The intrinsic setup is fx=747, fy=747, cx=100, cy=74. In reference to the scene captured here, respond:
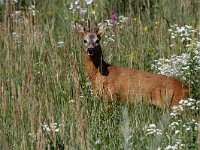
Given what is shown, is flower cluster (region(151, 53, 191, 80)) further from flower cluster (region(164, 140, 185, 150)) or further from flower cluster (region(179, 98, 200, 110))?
flower cluster (region(164, 140, 185, 150))

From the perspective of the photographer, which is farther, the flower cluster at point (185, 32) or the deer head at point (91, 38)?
the deer head at point (91, 38)

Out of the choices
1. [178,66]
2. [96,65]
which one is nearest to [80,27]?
[96,65]

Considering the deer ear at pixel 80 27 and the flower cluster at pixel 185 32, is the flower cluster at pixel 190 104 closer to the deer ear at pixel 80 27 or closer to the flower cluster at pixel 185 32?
the flower cluster at pixel 185 32

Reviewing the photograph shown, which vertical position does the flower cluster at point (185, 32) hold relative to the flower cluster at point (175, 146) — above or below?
above

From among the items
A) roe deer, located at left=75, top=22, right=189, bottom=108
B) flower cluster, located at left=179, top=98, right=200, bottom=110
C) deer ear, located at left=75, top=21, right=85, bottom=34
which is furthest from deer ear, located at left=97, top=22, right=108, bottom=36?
flower cluster, located at left=179, top=98, right=200, bottom=110

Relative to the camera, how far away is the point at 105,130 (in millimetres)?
5637

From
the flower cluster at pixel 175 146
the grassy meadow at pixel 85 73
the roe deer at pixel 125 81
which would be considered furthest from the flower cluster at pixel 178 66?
the flower cluster at pixel 175 146

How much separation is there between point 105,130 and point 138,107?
722 mm

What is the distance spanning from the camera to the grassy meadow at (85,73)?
5.23 metres

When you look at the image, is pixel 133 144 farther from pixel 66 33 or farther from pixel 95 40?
pixel 66 33

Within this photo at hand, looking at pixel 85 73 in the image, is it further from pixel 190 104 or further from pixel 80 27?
pixel 190 104

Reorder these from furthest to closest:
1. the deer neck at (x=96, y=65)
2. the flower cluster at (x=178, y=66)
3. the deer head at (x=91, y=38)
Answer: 1. the deer neck at (x=96, y=65)
2. the deer head at (x=91, y=38)
3. the flower cluster at (x=178, y=66)

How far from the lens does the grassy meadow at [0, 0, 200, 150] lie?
523 cm

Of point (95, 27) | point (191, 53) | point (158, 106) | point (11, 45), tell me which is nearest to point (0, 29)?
point (11, 45)
